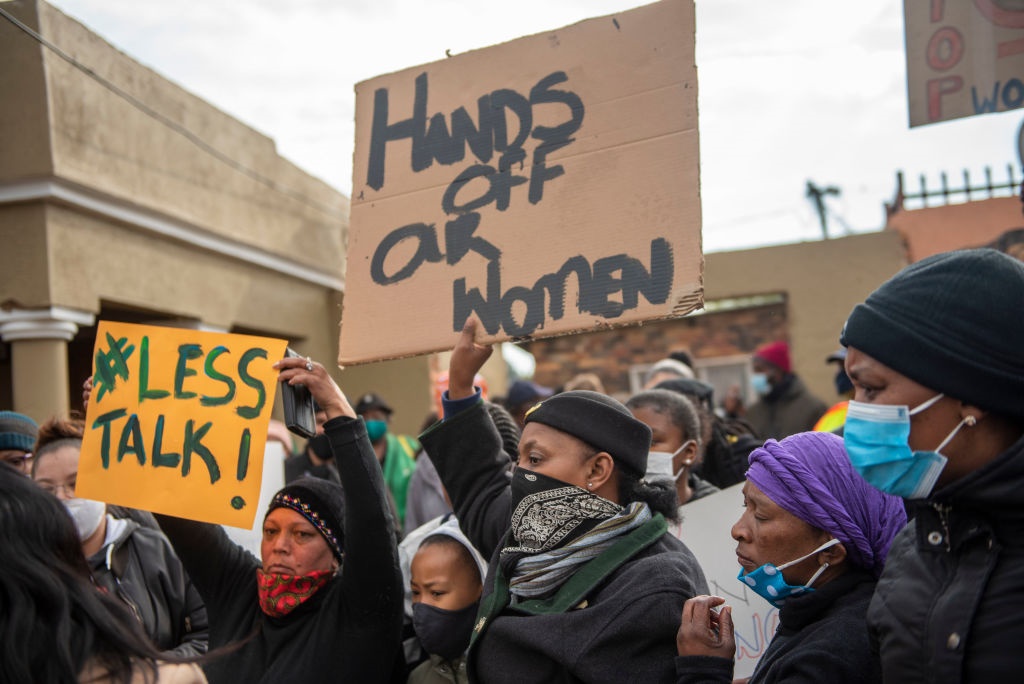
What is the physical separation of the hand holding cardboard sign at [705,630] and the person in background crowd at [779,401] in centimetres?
449

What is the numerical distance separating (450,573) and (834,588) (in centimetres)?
137

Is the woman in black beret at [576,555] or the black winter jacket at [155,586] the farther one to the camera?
the black winter jacket at [155,586]

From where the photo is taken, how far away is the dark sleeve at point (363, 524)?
2781 millimetres

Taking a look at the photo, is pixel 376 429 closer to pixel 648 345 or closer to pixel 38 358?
pixel 38 358

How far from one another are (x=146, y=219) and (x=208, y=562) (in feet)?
19.4

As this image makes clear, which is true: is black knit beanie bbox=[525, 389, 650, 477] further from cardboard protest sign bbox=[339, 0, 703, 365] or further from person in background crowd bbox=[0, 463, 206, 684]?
person in background crowd bbox=[0, 463, 206, 684]

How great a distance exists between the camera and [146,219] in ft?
27.4

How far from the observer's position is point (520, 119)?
294 centimetres

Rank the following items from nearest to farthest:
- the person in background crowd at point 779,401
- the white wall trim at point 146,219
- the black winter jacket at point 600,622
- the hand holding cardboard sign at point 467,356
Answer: the black winter jacket at point 600,622
the hand holding cardboard sign at point 467,356
the person in background crowd at point 779,401
the white wall trim at point 146,219

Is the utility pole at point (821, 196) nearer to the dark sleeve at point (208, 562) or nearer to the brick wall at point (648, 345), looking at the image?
the brick wall at point (648, 345)

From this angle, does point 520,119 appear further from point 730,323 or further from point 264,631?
point 730,323

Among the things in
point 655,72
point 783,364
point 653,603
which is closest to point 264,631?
point 653,603

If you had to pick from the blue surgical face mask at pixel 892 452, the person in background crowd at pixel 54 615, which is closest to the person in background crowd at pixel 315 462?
the person in background crowd at pixel 54 615

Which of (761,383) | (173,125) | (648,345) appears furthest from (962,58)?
(648,345)
